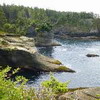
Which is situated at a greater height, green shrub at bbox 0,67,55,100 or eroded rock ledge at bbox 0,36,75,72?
green shrub at bbox 0,67,55,100

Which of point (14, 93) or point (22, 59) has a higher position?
point (14, 93)

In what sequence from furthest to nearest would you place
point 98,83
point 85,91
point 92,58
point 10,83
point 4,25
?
point 4,25 → point 92,58 → point 98,83 → point 85,91 → point 10,83

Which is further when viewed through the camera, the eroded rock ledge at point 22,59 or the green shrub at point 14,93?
the eroded rock ledge at point 22,59

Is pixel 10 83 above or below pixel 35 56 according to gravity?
above

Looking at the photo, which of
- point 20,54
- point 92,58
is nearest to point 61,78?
point 20,54

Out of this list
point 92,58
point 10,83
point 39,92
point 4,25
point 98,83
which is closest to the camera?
point 10,83

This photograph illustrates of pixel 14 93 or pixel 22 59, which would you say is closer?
pixel 14 93

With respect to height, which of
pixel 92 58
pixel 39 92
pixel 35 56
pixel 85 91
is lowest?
pixel 92 58

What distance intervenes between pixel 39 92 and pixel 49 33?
167 meters

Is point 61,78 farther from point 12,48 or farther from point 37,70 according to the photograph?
point 12,48

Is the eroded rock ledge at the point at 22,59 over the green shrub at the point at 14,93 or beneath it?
beneath

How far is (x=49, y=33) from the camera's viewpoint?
181 metres

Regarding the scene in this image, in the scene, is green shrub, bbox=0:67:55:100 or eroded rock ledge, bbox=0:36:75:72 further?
eroded rock ledge, bbox=0:36:75:72

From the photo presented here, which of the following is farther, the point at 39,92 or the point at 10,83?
the point at 39,92
